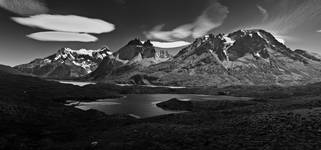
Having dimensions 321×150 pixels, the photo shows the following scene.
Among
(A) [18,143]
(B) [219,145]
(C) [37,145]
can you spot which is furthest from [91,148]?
(B) [219,145]

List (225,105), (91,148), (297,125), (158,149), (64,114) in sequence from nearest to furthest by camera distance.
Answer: (158,149)
(91,148)
(297,125)
(64,114)
(225,105)

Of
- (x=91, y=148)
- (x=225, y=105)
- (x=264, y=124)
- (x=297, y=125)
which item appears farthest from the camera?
(x=225, y=105)

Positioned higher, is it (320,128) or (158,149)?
(320,128)

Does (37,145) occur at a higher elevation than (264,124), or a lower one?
lower

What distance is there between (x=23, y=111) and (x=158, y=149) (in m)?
72.4

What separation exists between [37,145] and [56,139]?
679 cm

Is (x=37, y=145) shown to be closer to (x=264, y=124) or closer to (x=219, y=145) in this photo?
(x=219, y=145)

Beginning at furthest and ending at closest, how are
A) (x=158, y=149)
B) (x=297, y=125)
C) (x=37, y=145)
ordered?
(x=297, y=125), (x=37, y=145), (x=158, y=149)

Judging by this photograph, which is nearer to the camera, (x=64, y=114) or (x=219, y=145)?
(x=219, y=145)

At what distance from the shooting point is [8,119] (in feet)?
252

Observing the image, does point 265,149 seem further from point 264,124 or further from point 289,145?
point 264,124

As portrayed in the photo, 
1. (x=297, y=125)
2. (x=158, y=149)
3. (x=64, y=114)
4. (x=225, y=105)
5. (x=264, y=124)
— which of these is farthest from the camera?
(x=225, y=105)

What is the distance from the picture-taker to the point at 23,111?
302 feet

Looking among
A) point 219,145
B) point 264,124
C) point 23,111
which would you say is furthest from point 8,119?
point 264,124
